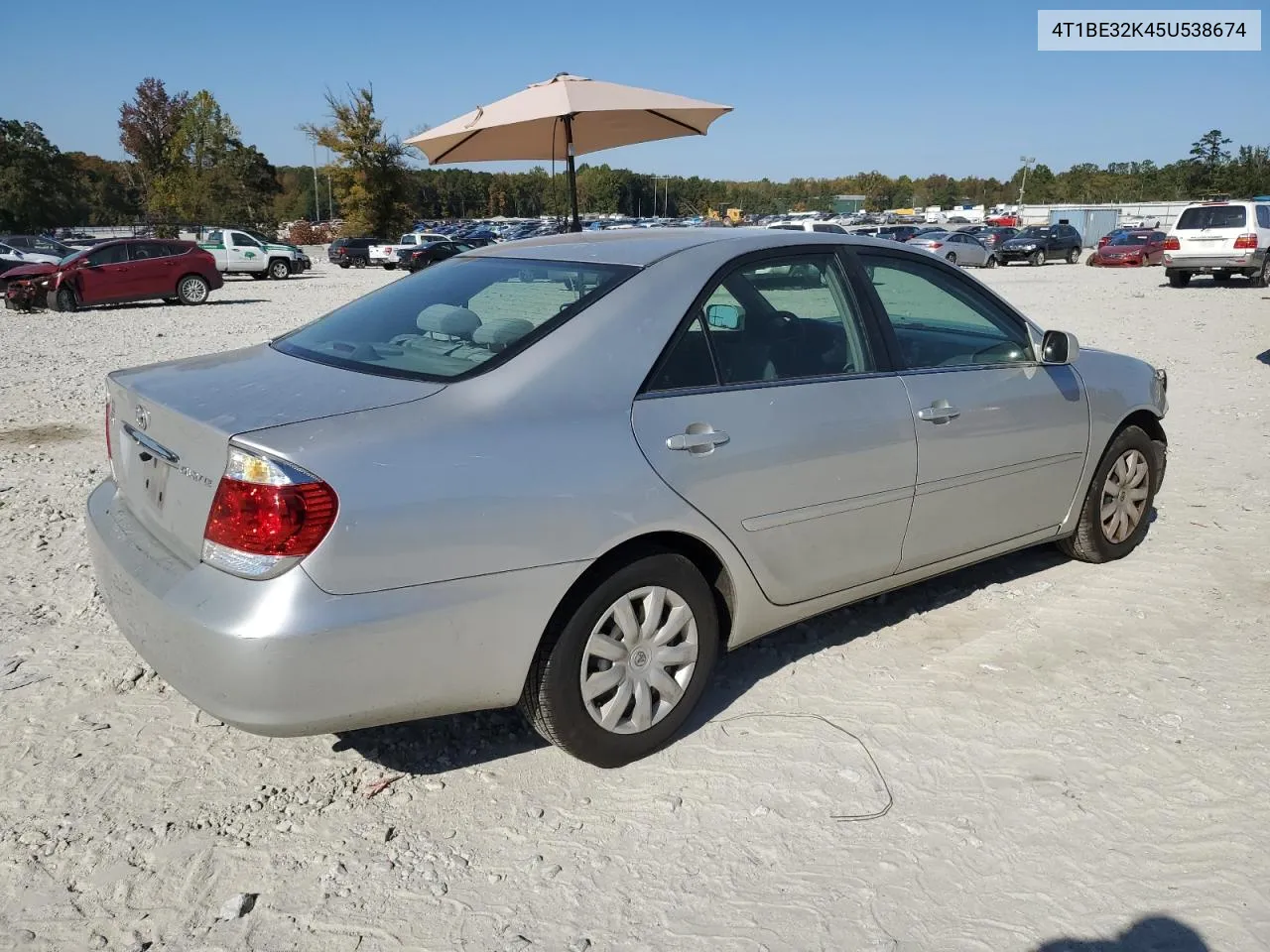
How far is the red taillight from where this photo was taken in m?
2.55

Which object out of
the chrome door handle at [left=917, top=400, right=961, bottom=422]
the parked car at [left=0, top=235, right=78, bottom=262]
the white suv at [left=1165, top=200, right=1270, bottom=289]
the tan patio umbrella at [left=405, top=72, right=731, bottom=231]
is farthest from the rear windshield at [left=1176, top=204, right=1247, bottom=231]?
the parked car at [left=0, top=235, right=78, bottom=262]

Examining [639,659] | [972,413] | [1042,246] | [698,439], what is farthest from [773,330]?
[1042,246]

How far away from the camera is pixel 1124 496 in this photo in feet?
16.3

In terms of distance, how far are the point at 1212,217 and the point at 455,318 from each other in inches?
965

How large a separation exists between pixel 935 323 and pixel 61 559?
4.22 meters

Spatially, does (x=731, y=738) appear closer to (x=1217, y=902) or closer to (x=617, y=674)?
(x=617, y=674)

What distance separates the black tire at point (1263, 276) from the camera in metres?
23.2

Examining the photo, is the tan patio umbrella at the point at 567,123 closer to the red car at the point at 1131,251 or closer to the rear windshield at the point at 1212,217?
the rear windshield at the point at 1212,217

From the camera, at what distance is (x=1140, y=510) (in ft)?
A: 16.7

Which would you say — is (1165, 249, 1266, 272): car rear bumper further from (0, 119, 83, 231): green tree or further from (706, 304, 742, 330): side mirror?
(0, 119, 83, 231): green tree

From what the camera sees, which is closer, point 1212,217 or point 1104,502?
point 1104,502

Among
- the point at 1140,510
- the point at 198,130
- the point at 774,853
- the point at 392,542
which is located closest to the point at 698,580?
the point at 774,853

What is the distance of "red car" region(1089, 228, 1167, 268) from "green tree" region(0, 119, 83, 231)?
195 ft

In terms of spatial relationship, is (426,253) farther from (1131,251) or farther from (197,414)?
(197,414)
